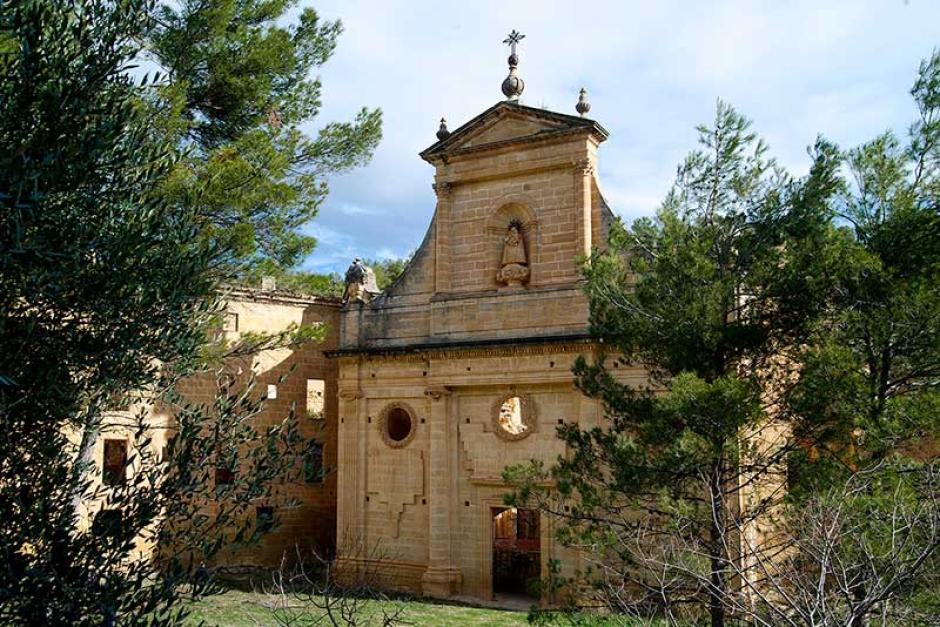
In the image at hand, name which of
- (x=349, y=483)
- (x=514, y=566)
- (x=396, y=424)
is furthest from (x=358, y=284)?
(x=514, y=566)

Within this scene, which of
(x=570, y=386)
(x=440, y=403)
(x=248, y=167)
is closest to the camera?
(x=248, y=167)

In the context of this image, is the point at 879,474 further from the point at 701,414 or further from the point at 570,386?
the point at 570,386

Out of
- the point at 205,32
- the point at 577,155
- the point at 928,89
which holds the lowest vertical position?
the point at 928,89

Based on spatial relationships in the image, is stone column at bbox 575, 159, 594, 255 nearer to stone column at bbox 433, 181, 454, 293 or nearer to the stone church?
the stone church

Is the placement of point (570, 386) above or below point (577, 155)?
below

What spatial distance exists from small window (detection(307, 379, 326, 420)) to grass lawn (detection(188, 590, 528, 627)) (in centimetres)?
616

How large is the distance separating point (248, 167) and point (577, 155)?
22.2 ft

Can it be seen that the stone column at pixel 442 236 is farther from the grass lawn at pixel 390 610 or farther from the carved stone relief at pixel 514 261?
the grass lawn at pixel 390 610

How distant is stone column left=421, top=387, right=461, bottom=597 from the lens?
18.5 m

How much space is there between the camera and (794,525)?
34.9ft

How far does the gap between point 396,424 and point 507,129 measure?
710 centimetres

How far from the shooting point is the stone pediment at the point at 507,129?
1834 centimetres

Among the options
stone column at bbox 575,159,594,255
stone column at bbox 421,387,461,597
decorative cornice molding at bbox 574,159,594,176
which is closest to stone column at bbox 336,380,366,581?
stone column at bbox 421,387,461,597

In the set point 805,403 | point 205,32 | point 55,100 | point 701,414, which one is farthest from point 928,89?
point 205,32
